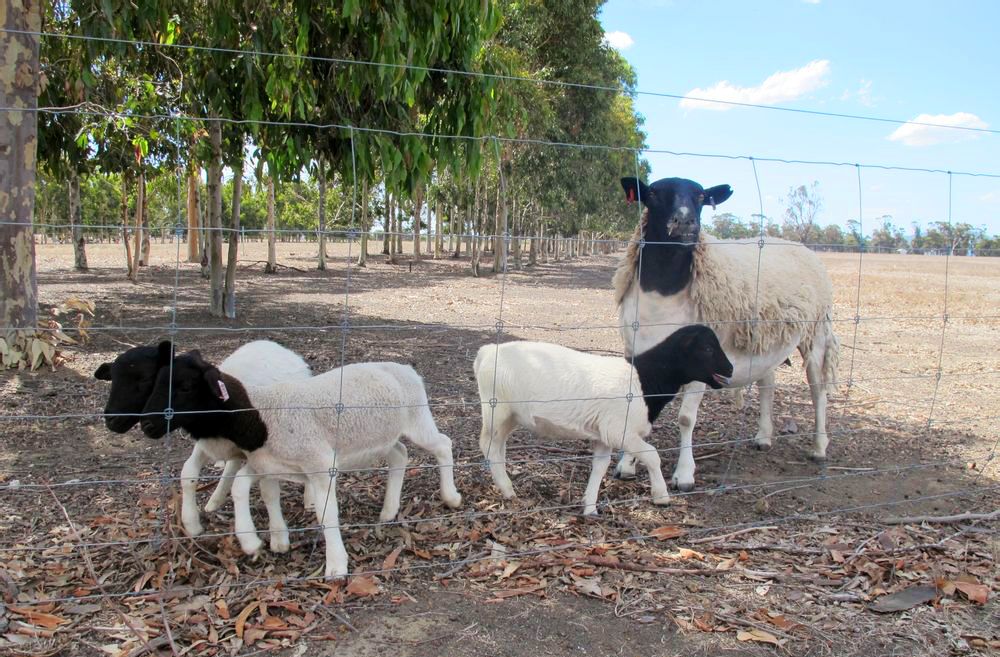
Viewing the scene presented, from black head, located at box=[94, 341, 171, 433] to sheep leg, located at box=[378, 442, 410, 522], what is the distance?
1478mm

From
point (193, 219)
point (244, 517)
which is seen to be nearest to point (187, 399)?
point (244, 517)

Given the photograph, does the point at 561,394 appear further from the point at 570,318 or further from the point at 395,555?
the point at 570,318

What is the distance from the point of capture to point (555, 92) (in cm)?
2802

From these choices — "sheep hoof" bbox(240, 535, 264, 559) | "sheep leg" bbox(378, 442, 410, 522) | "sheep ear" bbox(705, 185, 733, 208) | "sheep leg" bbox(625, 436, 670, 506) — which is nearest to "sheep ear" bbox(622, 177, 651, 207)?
"sheep ear" bbox(705, 185, 733, 208)

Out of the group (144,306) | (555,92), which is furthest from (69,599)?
(555,92)

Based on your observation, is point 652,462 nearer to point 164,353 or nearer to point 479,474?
point 479,474

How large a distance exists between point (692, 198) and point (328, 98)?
4.66 meters

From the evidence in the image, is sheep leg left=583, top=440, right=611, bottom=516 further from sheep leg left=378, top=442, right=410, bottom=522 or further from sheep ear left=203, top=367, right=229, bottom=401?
sheep ear left=203, top=367, right=229, bottom=401

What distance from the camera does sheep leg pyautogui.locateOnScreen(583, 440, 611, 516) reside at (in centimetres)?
503

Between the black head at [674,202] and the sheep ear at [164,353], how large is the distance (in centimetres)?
336

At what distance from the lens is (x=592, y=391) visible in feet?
17.0

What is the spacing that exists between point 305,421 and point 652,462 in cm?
241

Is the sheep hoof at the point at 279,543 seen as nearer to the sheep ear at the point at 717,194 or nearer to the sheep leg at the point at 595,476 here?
the sheep leg at the point at 595,476

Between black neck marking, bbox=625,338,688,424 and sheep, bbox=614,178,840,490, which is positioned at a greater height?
sheep, bbox=614,178,840,490
